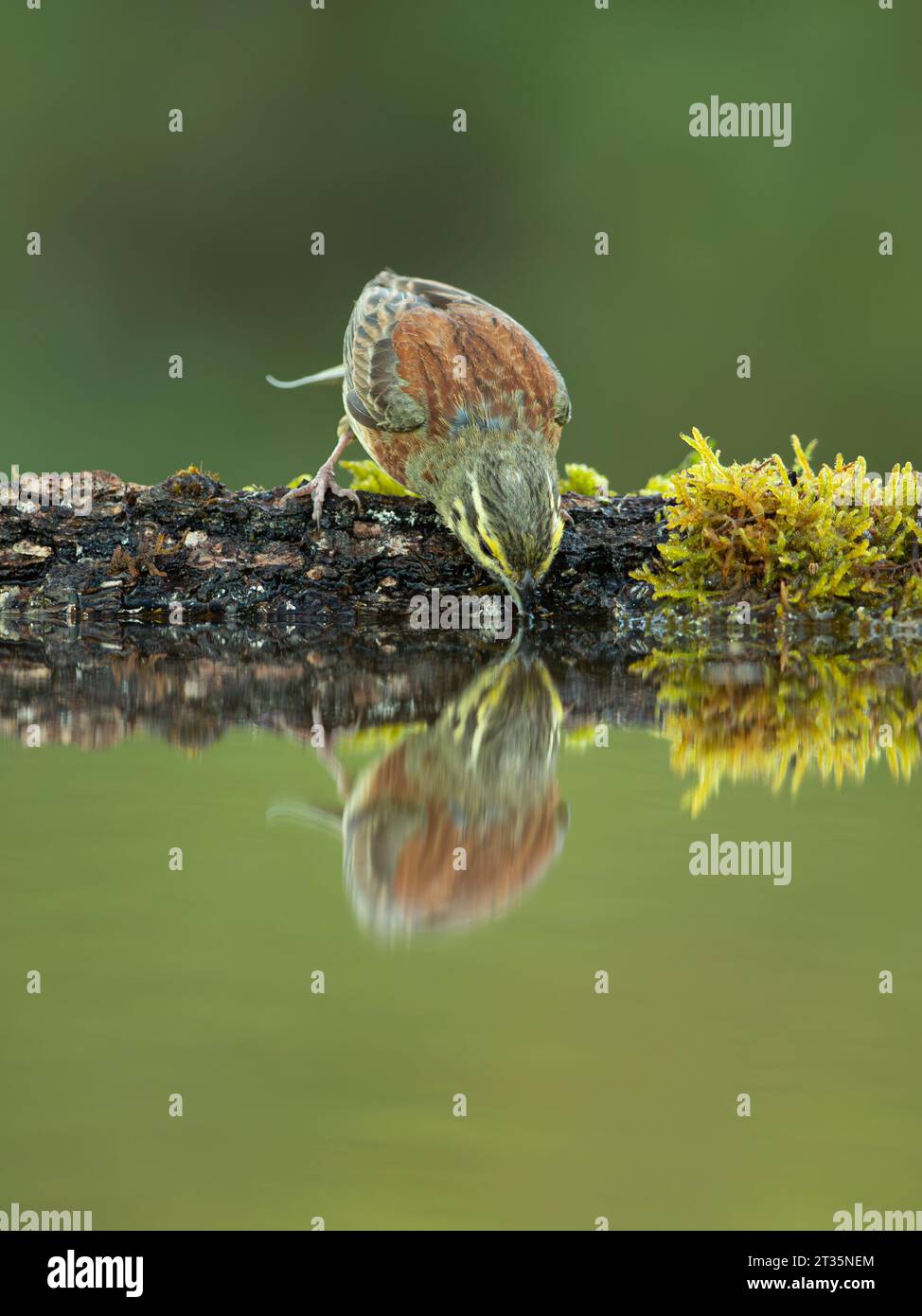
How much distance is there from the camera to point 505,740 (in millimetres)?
4250

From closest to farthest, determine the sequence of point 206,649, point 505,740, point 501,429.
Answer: point 505,740
point 206,649
point 501,429

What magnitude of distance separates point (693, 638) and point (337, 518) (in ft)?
5.60

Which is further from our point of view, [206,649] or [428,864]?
[206,649]

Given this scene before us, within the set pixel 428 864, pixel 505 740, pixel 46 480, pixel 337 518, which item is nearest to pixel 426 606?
pixel 337 518

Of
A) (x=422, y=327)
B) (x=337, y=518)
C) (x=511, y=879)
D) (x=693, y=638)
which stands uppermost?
(x=422, y=327)

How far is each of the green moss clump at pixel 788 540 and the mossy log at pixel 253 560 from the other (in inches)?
8.4

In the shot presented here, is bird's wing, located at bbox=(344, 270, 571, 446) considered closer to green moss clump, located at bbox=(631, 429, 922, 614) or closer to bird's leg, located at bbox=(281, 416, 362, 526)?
bird's leg, located at bbox=(281, 416, 362, 526)

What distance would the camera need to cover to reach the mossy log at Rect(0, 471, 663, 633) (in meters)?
6.60

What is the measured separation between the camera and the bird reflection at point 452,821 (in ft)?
9.68

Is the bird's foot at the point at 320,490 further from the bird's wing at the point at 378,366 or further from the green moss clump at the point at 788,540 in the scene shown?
the green moss clump at the point at 788,540

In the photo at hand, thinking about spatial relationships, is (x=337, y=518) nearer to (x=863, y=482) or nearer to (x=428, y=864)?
(x=863, y=482)

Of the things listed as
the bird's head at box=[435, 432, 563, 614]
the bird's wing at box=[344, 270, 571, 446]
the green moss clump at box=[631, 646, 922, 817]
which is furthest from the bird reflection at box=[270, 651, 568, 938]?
the bird's wing at box=[344, 270, 571, 446]

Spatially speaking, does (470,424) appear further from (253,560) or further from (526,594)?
(253,560)

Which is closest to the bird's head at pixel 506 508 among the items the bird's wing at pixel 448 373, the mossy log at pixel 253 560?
the bird's wing at pixel 448 373
